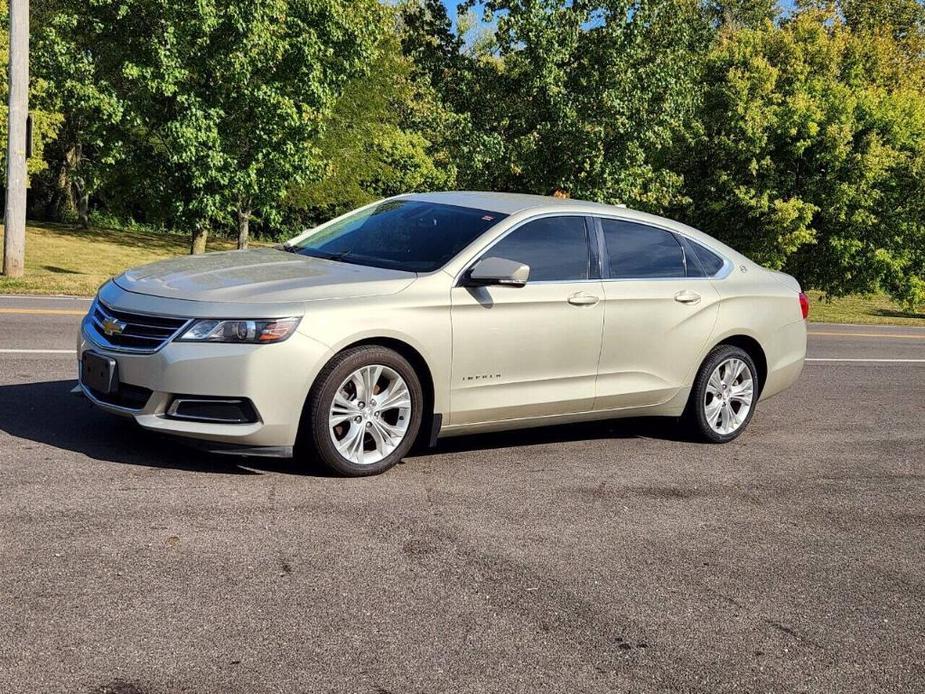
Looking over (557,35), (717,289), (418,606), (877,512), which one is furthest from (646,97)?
(418,606)

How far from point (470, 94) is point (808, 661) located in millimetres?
24505

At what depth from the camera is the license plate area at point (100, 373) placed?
6234mm

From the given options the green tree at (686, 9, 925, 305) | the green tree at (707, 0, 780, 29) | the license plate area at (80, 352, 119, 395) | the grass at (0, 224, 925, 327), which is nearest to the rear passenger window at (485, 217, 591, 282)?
the license plate area at (80, 352, 119, 395)

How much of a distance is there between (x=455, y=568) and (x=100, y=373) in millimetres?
2481

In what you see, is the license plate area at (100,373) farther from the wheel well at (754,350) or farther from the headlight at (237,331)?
the wheel well at (754,350)

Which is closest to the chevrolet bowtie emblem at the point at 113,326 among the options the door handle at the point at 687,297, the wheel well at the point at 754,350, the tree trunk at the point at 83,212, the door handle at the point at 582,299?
the door handle at the point at 582,299

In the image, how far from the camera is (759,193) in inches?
1347

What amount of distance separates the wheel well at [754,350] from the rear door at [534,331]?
4.89 ft

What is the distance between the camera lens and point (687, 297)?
802 centimetres

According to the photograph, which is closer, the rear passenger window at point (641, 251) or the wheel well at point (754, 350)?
the rear passenger window at point (641, 251)

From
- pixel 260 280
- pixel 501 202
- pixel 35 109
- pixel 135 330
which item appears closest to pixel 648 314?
pixel 501 202

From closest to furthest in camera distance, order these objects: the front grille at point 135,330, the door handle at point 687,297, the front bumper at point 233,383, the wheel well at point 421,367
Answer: the front bumper at point 233,383 → the front grille at point 135,330 → the wheel well at point 421,367 → the door handle at point 687,297

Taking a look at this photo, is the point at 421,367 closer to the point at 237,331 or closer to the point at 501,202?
the point at 237,331

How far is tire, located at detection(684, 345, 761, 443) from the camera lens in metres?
8.24
